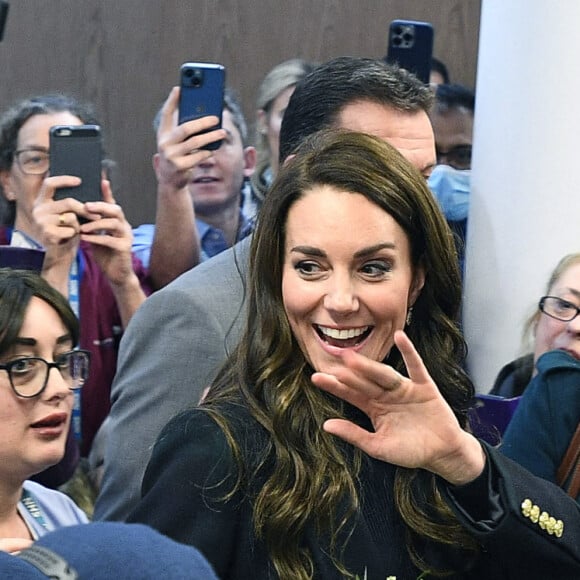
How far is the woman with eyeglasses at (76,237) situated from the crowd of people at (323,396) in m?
0.37

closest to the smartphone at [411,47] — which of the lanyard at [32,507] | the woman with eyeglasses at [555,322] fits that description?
the woman with eyeglasses at [555,322]

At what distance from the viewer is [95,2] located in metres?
4.69

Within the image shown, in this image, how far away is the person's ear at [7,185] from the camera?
114 inches

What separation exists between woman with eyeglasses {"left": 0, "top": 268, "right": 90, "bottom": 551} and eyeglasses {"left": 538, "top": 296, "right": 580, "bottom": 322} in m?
0.82

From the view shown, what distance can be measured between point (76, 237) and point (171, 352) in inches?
29.6

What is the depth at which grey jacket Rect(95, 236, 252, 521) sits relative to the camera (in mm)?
1962

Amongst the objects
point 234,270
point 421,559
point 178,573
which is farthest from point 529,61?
point 178,573

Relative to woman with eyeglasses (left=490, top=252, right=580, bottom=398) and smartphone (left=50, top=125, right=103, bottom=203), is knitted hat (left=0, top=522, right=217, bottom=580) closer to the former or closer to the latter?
woman with eyeglasses (left=490, top=252, right=580, bottom=398)

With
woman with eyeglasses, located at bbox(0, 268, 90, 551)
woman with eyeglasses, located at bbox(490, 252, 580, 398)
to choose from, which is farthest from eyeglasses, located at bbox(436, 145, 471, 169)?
woman with eyeglasses, located at bbox(0, 268, 90, 551)

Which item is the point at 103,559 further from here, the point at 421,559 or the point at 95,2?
the point at 95,2

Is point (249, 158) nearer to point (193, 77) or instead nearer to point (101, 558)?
point (193, 77)

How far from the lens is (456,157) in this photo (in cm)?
366

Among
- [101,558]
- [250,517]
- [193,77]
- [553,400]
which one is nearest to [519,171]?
[553,400]

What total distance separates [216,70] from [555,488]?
4.43 ft
